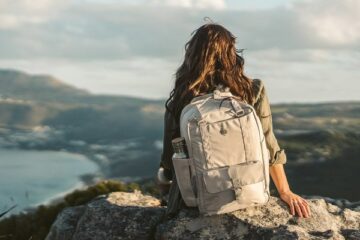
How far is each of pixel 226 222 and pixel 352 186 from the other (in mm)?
86207

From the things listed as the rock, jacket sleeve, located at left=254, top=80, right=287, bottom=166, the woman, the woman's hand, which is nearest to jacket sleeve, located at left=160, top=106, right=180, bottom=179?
the woman

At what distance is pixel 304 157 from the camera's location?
408 feet

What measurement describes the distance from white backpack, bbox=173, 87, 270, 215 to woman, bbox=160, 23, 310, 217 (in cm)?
18

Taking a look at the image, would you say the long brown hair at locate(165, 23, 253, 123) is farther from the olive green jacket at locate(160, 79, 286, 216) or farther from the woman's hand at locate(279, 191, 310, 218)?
the woman's hand at locate(279, 191, 310, 218)

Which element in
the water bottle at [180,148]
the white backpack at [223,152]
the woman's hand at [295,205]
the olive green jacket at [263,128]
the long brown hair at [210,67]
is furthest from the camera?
the woman's hand at [295,205]

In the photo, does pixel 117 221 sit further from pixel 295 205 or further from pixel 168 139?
pixel 295 205

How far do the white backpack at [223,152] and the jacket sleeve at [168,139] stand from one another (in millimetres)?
399

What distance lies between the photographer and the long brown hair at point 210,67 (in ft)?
16.7

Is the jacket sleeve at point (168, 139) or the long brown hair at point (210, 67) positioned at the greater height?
the long brown hair at point (210, 67)

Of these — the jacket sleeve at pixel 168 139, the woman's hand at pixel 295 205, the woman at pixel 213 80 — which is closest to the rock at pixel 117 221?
the jacket sleeve at pixel 168 139

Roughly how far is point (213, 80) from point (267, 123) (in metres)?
0.66

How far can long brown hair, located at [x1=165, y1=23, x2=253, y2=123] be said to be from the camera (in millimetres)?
5082

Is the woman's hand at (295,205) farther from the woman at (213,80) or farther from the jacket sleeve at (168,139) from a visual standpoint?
the jacket sleeve at (168,139)

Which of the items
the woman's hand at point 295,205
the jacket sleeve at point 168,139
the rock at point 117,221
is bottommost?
the rock at point 117,221
